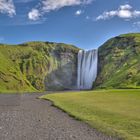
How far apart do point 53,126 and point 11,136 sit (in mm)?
7118

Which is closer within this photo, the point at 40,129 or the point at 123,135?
the point at 123,135

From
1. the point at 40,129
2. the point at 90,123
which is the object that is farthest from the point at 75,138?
the point at 90,123

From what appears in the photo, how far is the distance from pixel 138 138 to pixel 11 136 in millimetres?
10575

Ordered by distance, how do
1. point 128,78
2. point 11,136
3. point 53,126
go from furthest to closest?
point 128,78, point 53,126, point 11,136

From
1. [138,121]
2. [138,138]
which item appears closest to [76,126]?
[138,121]

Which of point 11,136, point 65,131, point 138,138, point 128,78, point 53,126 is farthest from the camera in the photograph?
point 128,78

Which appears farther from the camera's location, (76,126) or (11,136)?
(76,126)

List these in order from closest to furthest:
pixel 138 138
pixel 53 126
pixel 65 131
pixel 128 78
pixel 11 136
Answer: pixel 138 138 < pixel 11 136 < pixel 65 131 < pixel 53 126 < pixel 128 78

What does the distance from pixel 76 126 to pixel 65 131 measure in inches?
147

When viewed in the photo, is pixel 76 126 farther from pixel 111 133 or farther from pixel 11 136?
pixel 11 136

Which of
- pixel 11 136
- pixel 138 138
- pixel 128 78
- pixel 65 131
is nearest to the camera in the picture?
pixel 138 138

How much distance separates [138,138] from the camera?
2625cm

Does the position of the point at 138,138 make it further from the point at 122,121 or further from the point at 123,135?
the point at 122,121

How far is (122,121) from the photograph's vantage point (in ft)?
117
